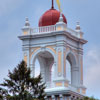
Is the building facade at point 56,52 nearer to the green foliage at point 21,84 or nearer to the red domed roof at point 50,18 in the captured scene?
the red domed roof at point 50,18

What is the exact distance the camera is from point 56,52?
87.8 metres

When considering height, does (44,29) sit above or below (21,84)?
above

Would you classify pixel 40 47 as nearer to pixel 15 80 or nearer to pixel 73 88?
pixel 73 88

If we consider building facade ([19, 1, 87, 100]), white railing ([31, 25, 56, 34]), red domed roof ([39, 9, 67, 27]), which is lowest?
building facade ([19, 1, 87, 100])

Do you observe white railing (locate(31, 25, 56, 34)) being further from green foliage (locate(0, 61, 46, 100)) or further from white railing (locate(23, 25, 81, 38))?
green foliage (locate(0, 61, 46, 100))

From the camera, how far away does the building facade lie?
8688 centimetres

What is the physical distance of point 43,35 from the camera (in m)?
88.7

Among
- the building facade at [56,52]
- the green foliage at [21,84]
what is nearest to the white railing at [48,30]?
the building facade at [56,52]

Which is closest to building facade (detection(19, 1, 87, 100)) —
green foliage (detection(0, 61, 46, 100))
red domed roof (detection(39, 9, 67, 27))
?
red domed roof (detection(39, 9, 67, 27))

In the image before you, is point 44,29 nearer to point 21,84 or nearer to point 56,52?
point 56,52

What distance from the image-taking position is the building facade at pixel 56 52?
8688cm

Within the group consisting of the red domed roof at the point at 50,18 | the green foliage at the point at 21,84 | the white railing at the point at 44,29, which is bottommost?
the green foliage at the point at 21,84

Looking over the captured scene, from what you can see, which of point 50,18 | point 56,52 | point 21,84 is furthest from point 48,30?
point 21,84

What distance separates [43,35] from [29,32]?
183 centimetres
